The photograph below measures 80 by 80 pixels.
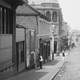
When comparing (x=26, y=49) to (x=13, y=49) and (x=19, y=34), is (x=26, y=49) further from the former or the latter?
(x=13, y=49)

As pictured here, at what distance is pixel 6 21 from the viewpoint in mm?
21531

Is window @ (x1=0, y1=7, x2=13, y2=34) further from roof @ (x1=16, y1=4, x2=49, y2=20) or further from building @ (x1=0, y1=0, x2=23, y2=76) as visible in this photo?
roof @ (x1=16, y1=4, x2=49, y2=20)

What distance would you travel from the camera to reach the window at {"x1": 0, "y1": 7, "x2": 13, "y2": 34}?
20533mm

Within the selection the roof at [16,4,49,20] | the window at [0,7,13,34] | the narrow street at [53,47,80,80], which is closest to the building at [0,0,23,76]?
the window at [0,7,13,34]

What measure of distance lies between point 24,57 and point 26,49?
118cm

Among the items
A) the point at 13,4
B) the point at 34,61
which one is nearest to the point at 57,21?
the point at 34,61

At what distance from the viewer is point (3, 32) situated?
2092 cm

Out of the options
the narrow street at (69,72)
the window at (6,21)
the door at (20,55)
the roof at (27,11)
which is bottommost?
the narrow street at (69,72)

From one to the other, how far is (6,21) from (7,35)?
901 millimetres

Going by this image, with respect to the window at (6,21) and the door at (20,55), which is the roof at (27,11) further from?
the window at (6,21)

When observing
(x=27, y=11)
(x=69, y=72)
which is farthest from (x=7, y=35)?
(x=27, y=11)

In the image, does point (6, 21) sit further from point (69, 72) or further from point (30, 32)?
point (30, 32)

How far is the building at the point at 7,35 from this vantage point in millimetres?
20281

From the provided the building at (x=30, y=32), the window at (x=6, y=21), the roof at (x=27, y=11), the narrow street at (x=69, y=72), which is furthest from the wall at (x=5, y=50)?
the roof at (x=27, y=11)
